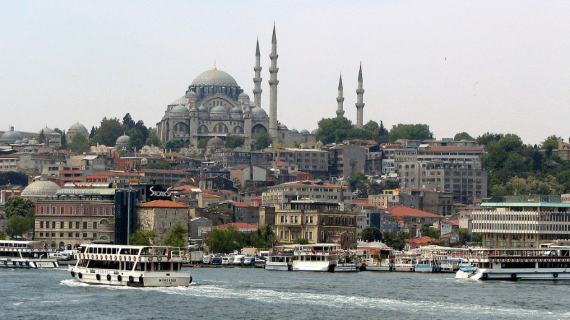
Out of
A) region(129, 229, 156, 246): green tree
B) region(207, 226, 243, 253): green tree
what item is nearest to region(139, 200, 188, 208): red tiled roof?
region(207, 226, 243, 253): green tree

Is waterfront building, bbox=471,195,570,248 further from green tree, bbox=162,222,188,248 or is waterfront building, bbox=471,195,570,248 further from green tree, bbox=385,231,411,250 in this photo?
green tree, bbox=162,222,188,248

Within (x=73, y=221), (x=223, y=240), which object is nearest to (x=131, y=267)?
(x=223, y=240)

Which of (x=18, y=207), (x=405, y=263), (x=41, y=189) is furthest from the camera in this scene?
(x=41, y=189)

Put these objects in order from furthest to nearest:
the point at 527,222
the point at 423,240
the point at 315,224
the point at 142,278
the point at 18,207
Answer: the point at 18,207, the point at 423,240, the point at 315,224, the point at 527,222, the point at 142,278

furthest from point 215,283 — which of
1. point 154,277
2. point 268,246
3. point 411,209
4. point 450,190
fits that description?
point 450,190

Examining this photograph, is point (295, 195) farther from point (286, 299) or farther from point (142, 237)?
point (286, 299)

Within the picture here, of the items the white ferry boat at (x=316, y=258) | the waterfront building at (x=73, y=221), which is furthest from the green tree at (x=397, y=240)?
the white ferry boat at (x=316, y=258)

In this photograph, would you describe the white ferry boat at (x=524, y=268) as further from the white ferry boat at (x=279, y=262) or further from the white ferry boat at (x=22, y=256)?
the white ferry boat at (x=22, y=256)

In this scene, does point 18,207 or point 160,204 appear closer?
point 160,204
